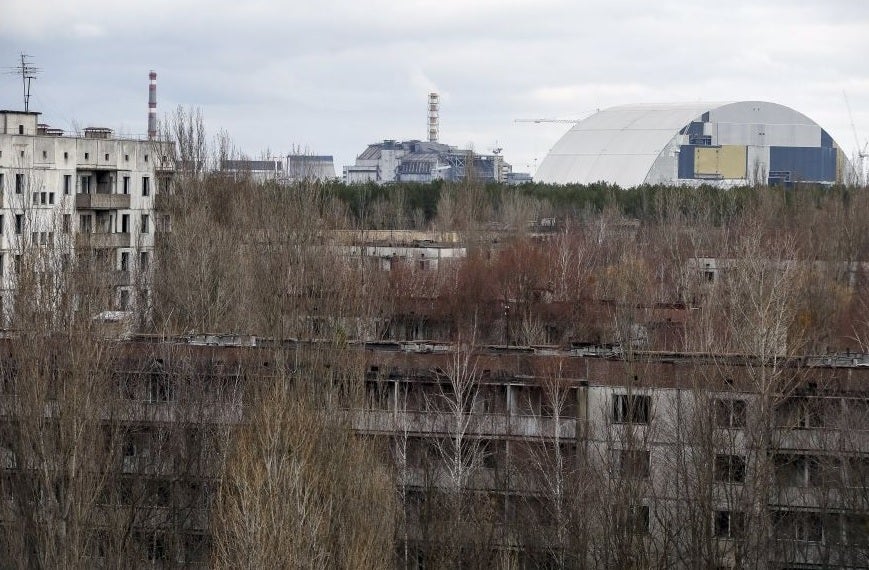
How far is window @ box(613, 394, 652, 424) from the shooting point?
11.9 metres

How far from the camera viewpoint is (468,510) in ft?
36.4

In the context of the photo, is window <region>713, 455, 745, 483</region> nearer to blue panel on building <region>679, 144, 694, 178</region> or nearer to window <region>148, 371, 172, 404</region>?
window <region>148, 371, 172, 404</region>

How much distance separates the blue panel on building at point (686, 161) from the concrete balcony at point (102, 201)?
114 ft

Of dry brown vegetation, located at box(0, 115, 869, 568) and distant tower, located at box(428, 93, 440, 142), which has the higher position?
distant tower, located at box(428, 93, 440, 142)

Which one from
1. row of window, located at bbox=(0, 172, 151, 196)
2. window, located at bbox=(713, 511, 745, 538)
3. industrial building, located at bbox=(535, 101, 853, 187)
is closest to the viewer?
window, located at bbox=(713, 511, 745, 538)

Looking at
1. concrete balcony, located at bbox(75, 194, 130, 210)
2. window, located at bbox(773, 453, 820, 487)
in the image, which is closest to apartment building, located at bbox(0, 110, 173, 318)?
concrete balcony, located at bbox(75, 194, 130, 210)

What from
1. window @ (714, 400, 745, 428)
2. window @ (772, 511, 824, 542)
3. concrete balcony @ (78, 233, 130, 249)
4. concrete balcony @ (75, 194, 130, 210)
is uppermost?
concrete balcony @ (75, 194, 130, 210)

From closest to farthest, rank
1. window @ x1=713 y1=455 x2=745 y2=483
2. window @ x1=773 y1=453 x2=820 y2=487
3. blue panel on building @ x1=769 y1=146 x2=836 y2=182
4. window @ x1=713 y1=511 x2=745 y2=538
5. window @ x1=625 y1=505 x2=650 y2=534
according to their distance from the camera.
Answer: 1. window @ x1=625 y1=505 x2=650 y2=534
2. window @ x1=713 y1=511 x2=745 y2=538
3. window @ x1=713 y1=455 x2=745 y2=483
4. window @ x1=773 y1=453 x2=820 y2=487
5. blue panel on building @ x1=769 y1=146 x2=836 y2=182

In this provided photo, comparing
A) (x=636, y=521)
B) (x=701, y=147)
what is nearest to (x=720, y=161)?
(x=701, y=147)

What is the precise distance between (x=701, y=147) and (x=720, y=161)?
1.05 m

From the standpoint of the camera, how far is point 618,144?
55250 mm

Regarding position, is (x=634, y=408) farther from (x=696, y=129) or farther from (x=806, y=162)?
(x=806, y=162)

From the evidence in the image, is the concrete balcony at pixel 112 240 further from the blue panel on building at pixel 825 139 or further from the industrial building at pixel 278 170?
the blue panel on building at pixel 825 139

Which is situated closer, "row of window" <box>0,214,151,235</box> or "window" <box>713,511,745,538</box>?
"window" <box>713,511,745,538</box>
